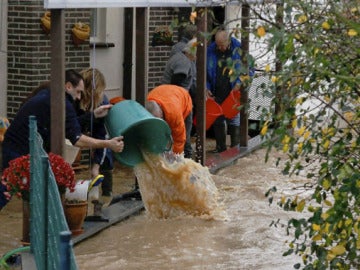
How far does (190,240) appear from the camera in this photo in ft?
35.0

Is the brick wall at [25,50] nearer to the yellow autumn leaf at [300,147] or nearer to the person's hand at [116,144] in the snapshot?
the person's hand at [116,144]

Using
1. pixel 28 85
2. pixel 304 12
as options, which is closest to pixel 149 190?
pixel 28 85

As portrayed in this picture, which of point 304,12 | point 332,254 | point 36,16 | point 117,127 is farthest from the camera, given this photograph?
point 36,16

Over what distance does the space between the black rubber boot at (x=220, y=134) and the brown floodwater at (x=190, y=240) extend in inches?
118

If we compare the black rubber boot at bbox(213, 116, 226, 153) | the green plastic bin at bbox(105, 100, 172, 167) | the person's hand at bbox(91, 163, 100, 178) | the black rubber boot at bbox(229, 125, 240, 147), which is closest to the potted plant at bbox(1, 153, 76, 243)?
the green plastic bin at bbox(105, 100, 172, 167)

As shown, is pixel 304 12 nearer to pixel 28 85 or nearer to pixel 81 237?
pixel 81 237

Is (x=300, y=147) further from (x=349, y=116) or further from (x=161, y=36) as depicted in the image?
(x=161, y=36)

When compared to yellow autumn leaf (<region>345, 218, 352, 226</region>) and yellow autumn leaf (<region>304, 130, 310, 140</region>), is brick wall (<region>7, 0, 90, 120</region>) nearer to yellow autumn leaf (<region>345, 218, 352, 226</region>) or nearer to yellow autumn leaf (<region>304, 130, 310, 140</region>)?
yellow autumn leaf (<region>304, 130, 310, 140</region>)

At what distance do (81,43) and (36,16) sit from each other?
88cm

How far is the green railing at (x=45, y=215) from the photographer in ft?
18.8

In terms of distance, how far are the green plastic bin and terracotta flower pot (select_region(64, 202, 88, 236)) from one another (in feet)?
3.35

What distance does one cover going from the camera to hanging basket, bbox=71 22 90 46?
1402 cm

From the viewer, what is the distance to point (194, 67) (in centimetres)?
1471

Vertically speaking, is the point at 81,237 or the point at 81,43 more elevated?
the point at 81,43
